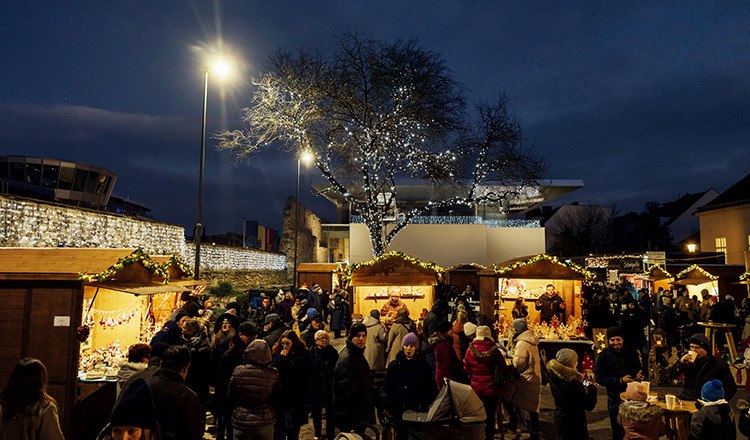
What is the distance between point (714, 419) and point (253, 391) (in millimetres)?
4326

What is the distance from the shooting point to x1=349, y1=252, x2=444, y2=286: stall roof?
48.8 feet

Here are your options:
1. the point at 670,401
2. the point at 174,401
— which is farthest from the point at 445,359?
the point at 174,401

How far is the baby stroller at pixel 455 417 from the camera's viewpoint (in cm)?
468

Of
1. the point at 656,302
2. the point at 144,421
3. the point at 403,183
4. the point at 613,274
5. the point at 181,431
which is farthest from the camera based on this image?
the point at 403,183

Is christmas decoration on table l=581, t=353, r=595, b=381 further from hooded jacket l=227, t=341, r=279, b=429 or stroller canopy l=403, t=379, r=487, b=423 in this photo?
hooded jacket l=227, t=341, r=279, b=429

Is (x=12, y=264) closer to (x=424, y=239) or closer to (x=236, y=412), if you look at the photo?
(x=236, y=412)

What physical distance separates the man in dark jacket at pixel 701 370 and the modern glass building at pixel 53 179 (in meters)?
50.8

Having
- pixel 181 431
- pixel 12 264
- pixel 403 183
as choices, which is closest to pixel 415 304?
pixel 12 264

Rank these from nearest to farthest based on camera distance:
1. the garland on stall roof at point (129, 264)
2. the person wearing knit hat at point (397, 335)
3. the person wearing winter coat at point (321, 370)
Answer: the person wearing winter coat at point (321, 370), the garland on stall roof at point (129, 264), the person wearing knit hat at point (397, 335)

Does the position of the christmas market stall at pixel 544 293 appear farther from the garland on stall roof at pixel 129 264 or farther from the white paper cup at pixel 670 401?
the garland on stall roof at pixel 129 264

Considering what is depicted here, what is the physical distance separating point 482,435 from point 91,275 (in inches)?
241

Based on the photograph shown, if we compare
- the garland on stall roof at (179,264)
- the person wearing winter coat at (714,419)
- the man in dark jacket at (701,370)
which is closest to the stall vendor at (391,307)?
the garland on stall roof at (179,264)

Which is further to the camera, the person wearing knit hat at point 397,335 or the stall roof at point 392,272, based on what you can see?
the stall roof at point 392,272

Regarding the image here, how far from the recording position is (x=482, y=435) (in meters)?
4.79
